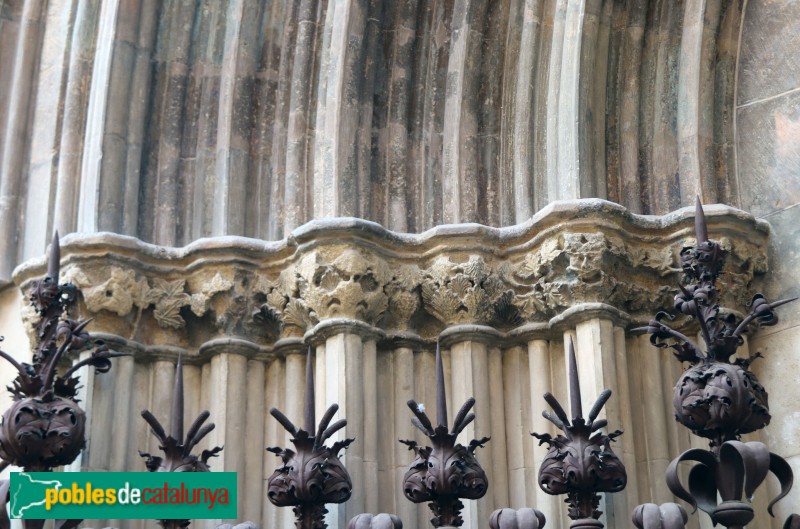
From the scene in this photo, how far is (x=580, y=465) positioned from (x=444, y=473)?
1.63ft

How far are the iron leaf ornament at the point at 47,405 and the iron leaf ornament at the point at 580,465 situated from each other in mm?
1715

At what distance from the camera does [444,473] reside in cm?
568

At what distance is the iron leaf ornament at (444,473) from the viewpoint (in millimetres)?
5680

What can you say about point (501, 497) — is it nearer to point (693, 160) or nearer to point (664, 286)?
point (664, 286)

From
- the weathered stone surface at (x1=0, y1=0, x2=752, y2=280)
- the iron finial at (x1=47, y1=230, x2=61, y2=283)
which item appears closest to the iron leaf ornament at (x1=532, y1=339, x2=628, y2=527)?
the weathered stone surface at (x1=0, y1=0, x2=752, y2=280)

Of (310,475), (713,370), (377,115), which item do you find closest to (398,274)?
(377,115)

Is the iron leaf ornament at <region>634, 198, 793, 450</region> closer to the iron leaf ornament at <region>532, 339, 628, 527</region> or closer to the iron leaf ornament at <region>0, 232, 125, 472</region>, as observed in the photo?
the iron leaf ornament at <region>532, 339, 628, 527</region>

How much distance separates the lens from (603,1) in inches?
281

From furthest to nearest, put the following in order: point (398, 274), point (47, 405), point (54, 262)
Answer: point (398, 274) → point (54, 262) → point (47, 405)

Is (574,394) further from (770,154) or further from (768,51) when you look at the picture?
(768,51)

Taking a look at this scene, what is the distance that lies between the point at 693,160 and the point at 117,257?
264 cm

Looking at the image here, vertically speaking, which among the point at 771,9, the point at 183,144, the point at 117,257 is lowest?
the point at 117,257

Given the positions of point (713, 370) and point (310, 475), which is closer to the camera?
point (713, 370)

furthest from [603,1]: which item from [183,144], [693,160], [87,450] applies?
[87,450]
